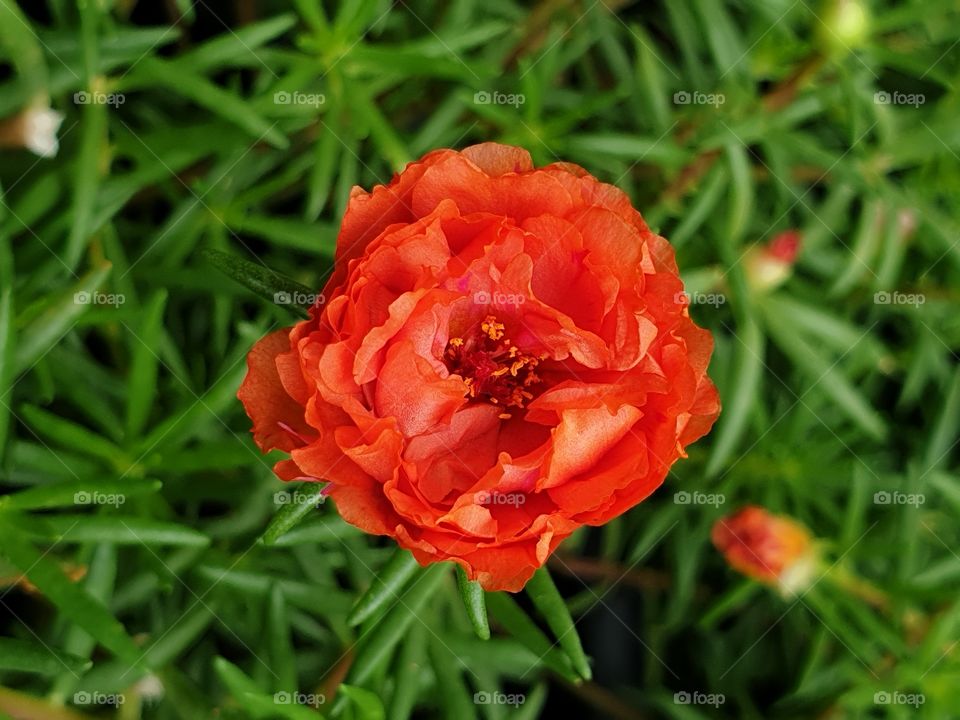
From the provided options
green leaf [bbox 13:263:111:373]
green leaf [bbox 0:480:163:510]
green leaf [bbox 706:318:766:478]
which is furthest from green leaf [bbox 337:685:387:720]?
green leaf [bbox 706:318:766:478]

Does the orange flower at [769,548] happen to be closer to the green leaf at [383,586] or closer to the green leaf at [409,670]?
the green leaf at [409,670]

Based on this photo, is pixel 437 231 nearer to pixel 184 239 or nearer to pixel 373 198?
pixel 373 198

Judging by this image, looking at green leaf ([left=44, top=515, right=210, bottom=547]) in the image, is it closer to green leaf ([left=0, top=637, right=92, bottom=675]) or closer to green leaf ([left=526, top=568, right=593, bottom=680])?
green leaf ([left=0, top=637, right=92, bottom=675])

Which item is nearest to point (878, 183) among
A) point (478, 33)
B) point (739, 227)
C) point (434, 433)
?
point (739, 227)

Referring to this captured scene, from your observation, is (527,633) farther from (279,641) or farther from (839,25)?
(839,25)

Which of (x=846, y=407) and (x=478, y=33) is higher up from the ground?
(x=478, y=33)

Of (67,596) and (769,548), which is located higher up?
(67,596)

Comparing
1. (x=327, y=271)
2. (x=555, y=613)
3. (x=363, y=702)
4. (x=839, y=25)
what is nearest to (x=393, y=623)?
(x=363, y=702)
